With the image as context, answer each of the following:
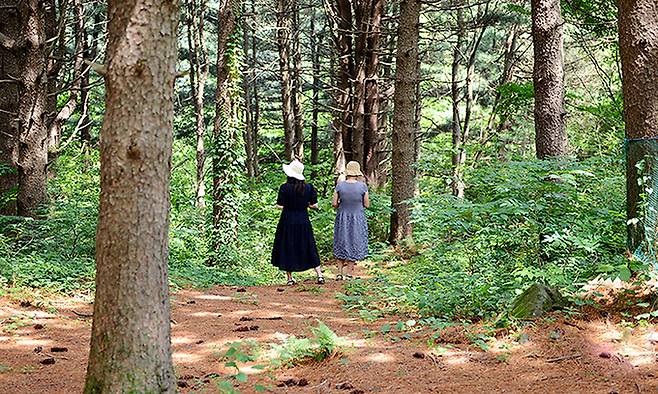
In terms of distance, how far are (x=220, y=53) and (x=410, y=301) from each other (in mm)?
8467

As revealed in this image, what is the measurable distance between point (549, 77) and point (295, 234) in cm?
482

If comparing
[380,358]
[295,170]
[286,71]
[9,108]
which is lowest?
[380,358]

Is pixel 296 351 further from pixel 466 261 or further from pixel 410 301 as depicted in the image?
pixel 466 261

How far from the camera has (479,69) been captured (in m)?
27.5

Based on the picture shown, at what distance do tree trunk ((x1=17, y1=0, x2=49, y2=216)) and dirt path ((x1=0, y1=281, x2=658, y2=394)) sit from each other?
3.93 m

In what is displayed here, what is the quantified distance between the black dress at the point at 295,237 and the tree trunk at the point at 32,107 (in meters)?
4.04

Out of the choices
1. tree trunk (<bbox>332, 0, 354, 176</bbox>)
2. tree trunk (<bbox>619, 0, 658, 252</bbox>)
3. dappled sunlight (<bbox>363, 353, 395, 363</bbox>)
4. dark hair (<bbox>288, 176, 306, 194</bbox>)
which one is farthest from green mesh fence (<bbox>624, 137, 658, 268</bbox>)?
tree trunk (<bbox>332, 0, 354, 176</bbox>)

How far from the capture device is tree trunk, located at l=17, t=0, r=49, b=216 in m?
10.3

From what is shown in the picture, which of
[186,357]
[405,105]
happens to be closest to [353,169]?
[405,105]

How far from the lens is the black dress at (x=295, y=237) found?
10914mm

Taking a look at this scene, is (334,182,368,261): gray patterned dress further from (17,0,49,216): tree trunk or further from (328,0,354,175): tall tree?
(328,0,354,175): tall tree

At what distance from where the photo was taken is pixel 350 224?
11.6m

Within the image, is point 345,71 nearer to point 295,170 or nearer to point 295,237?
point 295,170

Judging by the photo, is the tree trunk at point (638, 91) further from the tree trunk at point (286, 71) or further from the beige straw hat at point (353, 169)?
the tree trunk at point (286, 71)
